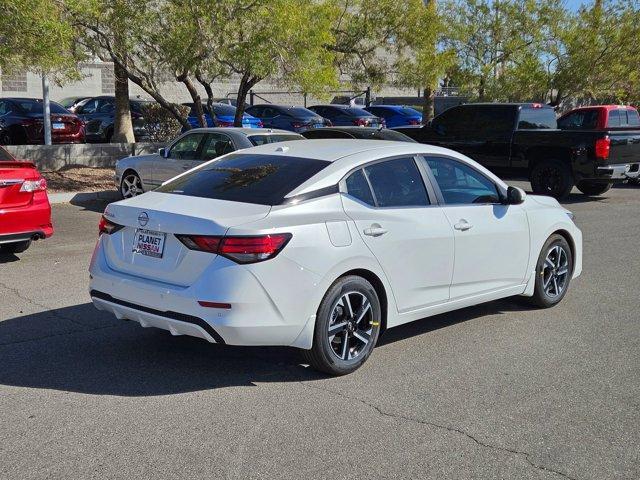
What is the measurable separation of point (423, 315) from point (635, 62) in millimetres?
21746

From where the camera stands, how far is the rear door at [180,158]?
42.9 feet

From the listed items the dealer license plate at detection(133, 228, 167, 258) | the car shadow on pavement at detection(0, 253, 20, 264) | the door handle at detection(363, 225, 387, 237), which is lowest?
the car shadow on pavement at detection(0, 253, 20, 264)

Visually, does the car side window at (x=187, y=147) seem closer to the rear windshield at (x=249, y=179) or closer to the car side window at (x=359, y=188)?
the rear windshield at (x=249, y=179)

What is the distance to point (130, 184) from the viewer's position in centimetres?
1426

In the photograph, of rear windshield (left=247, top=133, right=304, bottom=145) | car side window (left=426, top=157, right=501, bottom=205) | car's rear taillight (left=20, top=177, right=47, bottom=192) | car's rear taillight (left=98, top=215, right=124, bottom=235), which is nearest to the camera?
car's rear taillight (left=98, top=215, right=124, bottom=235)

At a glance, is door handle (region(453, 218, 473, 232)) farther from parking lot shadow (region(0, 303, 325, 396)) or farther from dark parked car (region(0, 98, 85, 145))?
dark parked car (region(0, 98, 85, 145))

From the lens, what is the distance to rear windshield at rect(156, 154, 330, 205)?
570 centimetres

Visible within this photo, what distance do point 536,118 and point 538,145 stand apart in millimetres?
1545

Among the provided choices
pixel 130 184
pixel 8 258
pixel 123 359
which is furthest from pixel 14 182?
pixel 130 184

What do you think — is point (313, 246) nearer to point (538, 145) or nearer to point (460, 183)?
point (460, 183)

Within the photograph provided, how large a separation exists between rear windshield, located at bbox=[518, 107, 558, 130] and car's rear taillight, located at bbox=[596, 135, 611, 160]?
7.36 feet

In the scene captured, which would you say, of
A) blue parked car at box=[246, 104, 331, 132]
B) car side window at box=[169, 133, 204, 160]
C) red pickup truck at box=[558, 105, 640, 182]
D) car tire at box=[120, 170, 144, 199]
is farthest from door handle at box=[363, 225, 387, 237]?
blue parked car at box=[246, 104, 331, 132]

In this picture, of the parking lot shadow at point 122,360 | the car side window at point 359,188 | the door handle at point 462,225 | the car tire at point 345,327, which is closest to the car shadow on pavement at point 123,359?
the parking lot shadow at point 122,360

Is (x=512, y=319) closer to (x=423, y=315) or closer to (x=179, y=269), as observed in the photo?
(x=423, y=315)
